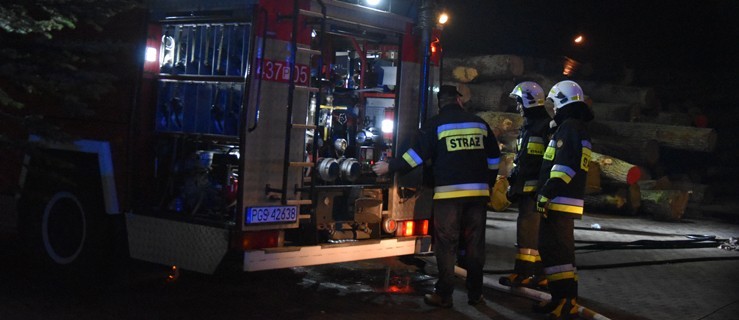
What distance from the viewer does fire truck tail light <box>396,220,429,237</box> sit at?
7.53 meters

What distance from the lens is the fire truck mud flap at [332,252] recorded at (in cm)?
620

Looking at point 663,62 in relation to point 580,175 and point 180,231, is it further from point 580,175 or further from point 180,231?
point 180,231

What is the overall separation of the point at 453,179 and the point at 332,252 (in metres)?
1.21

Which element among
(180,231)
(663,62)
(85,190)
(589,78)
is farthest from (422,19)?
(663,62)

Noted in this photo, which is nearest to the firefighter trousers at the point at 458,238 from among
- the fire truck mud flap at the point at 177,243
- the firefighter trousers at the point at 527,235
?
the firefighter trousers at the point at 527,235

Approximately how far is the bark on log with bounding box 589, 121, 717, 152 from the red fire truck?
1022 cm

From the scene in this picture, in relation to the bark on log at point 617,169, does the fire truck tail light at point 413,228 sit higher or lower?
lower

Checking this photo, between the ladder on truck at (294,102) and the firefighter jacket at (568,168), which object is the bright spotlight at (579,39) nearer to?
the firefighter jacket at (568,168)

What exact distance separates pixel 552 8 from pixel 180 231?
1711 centimetres

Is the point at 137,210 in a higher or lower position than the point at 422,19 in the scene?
lower

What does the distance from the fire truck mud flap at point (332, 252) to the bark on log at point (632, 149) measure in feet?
31.3

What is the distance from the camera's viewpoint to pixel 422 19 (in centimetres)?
746

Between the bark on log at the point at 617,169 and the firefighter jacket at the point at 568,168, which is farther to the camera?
the bark on log at the point at 617,169

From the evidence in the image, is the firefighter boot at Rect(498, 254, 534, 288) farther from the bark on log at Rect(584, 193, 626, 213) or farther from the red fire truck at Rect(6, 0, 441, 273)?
the bark on log at Rect(584, 193, 626, 213)
